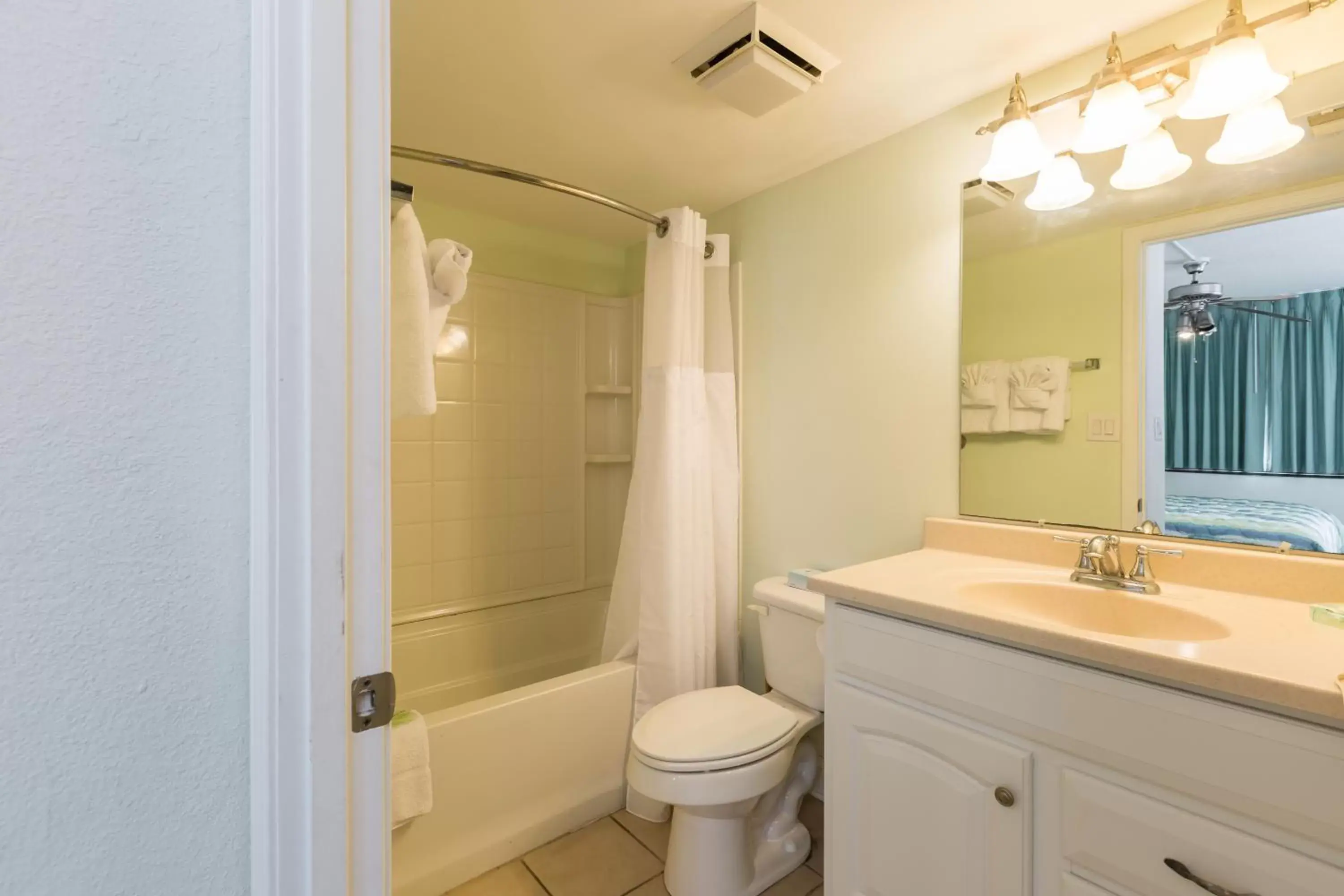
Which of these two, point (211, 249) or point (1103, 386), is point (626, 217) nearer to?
point (1103, 386)

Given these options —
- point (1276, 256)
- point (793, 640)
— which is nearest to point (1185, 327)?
point (1276, 256)

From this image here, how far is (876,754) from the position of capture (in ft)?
3.90

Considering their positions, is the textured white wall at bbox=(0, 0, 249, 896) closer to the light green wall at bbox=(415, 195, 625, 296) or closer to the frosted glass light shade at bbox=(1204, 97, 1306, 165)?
the frosted glass light shade at bbox=(1204, 97, 1306, 165)

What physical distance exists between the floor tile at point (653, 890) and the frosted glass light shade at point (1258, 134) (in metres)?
2.17

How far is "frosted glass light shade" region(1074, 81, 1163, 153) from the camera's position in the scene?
48.6 inches

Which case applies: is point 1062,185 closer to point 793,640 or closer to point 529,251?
point 793,640

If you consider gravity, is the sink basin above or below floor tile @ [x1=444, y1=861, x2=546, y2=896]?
above

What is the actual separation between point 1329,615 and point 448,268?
185 cm

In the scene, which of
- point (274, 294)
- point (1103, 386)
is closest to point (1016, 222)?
A: point (1103, 386)

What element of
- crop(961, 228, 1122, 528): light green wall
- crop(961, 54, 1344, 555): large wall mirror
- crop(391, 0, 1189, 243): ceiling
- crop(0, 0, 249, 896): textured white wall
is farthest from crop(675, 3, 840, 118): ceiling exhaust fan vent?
crop(0, 0, 249, 896): textured white wall

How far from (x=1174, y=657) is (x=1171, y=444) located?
0.68 meters

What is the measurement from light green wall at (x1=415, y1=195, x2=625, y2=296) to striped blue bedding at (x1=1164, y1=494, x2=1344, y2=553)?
2.31 m

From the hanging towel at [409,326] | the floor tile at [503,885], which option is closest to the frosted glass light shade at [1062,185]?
the hanging towel at [409,326]

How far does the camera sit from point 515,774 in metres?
1.70
